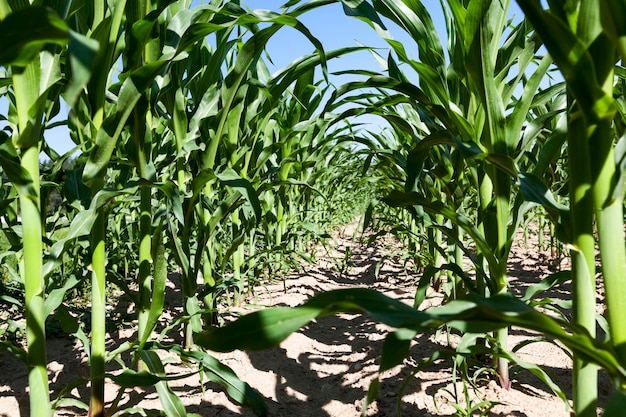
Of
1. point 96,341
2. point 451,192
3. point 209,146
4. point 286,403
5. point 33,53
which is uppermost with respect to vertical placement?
point 209,146

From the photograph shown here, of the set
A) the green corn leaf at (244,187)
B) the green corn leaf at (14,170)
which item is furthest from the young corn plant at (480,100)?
the green corn leaf at (14,170)

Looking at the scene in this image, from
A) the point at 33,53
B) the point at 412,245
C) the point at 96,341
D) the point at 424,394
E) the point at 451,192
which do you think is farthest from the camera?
the point at 412,245

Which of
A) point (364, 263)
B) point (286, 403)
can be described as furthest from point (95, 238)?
point (364, 263)

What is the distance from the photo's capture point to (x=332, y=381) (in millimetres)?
1714

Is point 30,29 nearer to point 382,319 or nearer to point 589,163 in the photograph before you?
point 382,319

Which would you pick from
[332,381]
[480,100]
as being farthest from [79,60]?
[332,381]

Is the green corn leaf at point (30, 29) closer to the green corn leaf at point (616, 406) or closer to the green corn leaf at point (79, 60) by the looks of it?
the green corn leaf at point (79, 60)

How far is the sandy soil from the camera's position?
4.68ft

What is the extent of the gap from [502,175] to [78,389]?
5.07 feet

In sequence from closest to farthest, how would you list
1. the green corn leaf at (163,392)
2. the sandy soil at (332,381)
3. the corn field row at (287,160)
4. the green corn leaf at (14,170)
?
the corn field row at (287,160) < the green corn leaf at (14,170) < the green corn leaf at (163,392) < the sandy soil at (332,381)

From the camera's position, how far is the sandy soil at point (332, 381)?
1426mm

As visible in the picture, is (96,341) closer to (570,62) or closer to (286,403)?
(286,403)

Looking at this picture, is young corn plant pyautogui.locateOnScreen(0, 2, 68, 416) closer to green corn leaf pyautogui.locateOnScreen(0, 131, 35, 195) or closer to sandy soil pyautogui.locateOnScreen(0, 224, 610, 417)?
green corn leaf pyautogui.locateOnScreen(0, 131, 35, 195)

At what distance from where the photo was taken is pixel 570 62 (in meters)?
A: 0.62
